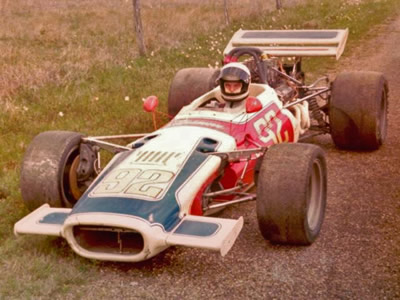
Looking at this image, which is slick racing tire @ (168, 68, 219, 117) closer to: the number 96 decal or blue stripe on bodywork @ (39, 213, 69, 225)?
the number 96 decal

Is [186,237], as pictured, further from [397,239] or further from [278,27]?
[278,27]

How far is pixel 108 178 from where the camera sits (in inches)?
218

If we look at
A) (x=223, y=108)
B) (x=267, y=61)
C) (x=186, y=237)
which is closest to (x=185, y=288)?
(x=186, y=237)

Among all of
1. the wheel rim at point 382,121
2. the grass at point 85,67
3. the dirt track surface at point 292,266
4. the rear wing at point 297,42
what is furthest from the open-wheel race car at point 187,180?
the rear wing at point 297,42

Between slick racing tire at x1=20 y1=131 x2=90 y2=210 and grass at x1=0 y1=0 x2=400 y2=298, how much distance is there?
354mm

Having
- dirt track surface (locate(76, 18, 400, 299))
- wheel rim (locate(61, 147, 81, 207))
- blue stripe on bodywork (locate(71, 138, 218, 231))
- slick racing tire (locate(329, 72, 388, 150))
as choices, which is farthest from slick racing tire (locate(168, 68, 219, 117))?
blue stripe on bodywork (locate(71, 138, 218, 231))

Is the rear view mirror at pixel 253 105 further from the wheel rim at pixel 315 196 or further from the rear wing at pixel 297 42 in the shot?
the rear wing at pixel 297 42

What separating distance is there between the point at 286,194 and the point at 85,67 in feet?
24.5

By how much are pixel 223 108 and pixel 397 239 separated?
2158 millimetres

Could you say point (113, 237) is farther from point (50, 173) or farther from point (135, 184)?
point (50, 173)

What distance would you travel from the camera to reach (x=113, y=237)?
17.5ft

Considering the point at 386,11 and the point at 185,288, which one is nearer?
the point at 185,288

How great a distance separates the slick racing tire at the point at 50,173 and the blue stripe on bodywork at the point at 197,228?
1.31 meters

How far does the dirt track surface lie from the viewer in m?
4.90
